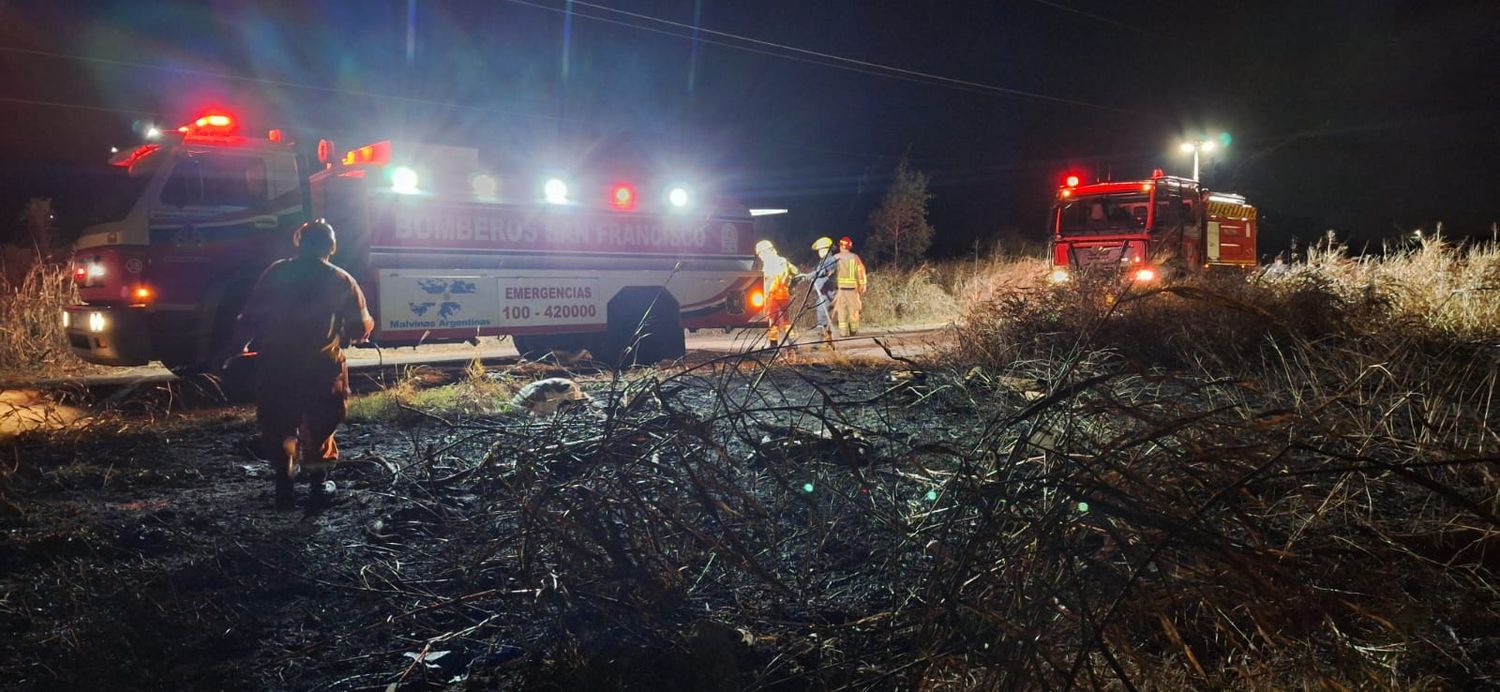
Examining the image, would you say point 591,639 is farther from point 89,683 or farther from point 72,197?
point 72,197

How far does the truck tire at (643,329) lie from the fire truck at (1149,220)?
6614 mm

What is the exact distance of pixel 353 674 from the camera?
2.85 m

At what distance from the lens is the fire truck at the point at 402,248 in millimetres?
7555

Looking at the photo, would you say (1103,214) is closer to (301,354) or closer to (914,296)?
(914,296)

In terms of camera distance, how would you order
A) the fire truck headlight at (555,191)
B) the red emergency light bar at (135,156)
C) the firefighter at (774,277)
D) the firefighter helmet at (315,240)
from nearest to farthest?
1. the firefighter helmet at (315,240)
2. the red emergency light bar at (135,156)
3. the fire truck headlight at (555,191)
4. the firefighter at (774,277)

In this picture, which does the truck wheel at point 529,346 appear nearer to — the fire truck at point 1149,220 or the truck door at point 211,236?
the truck door at point 211,236

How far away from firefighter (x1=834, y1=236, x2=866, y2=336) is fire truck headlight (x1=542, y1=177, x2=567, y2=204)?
4.27 meters

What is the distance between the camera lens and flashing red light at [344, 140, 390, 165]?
8469 mm

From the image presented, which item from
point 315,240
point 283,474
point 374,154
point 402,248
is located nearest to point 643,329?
point 402,248

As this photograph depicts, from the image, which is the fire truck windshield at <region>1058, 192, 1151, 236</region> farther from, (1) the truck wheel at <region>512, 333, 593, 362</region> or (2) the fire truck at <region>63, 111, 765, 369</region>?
(1) the truck wheel at <region>512, 333, 593, 362</region>

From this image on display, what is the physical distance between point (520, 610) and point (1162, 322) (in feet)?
20.1

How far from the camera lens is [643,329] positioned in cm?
1023

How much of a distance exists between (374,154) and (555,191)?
189cm

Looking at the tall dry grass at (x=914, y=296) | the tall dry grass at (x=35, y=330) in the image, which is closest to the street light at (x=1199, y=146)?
the tall dry grass at (x=914, y=296)
